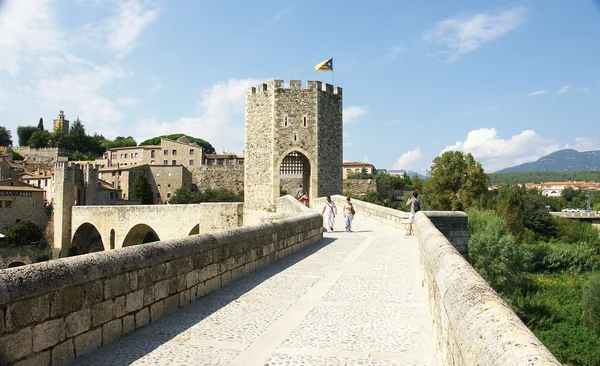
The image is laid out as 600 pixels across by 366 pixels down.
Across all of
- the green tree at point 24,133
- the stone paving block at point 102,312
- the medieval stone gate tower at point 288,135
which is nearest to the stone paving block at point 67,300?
the stone paving block at point 102,312

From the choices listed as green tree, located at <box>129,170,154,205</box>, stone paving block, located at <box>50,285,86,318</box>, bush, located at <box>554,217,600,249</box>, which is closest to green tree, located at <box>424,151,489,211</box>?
bush, located at <box>554,217,600,249</box>

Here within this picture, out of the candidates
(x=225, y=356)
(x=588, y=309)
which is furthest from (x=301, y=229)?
(x=588, y=309)

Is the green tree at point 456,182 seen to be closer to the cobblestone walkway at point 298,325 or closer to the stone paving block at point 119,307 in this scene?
the cobblestone walkway at point 298,325

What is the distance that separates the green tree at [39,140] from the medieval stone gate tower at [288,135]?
82.5 metres

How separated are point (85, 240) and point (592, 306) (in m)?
37.8

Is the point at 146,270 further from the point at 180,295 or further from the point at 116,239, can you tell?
the point at 116,239

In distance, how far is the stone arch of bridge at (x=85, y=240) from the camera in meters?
41.2

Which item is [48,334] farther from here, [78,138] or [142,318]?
[78,138]

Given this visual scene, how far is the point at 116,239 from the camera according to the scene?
31047 millimetres

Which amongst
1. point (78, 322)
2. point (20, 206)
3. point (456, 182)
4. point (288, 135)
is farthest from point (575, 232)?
point (20, 206)

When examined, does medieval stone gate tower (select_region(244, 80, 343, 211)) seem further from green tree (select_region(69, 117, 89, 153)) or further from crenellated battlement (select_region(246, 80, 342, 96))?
green tree (select_region(69, 117, 89, 153))

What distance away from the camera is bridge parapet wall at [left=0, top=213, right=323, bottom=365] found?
3.09 m

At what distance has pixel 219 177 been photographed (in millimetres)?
71625

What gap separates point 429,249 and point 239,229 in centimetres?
296
